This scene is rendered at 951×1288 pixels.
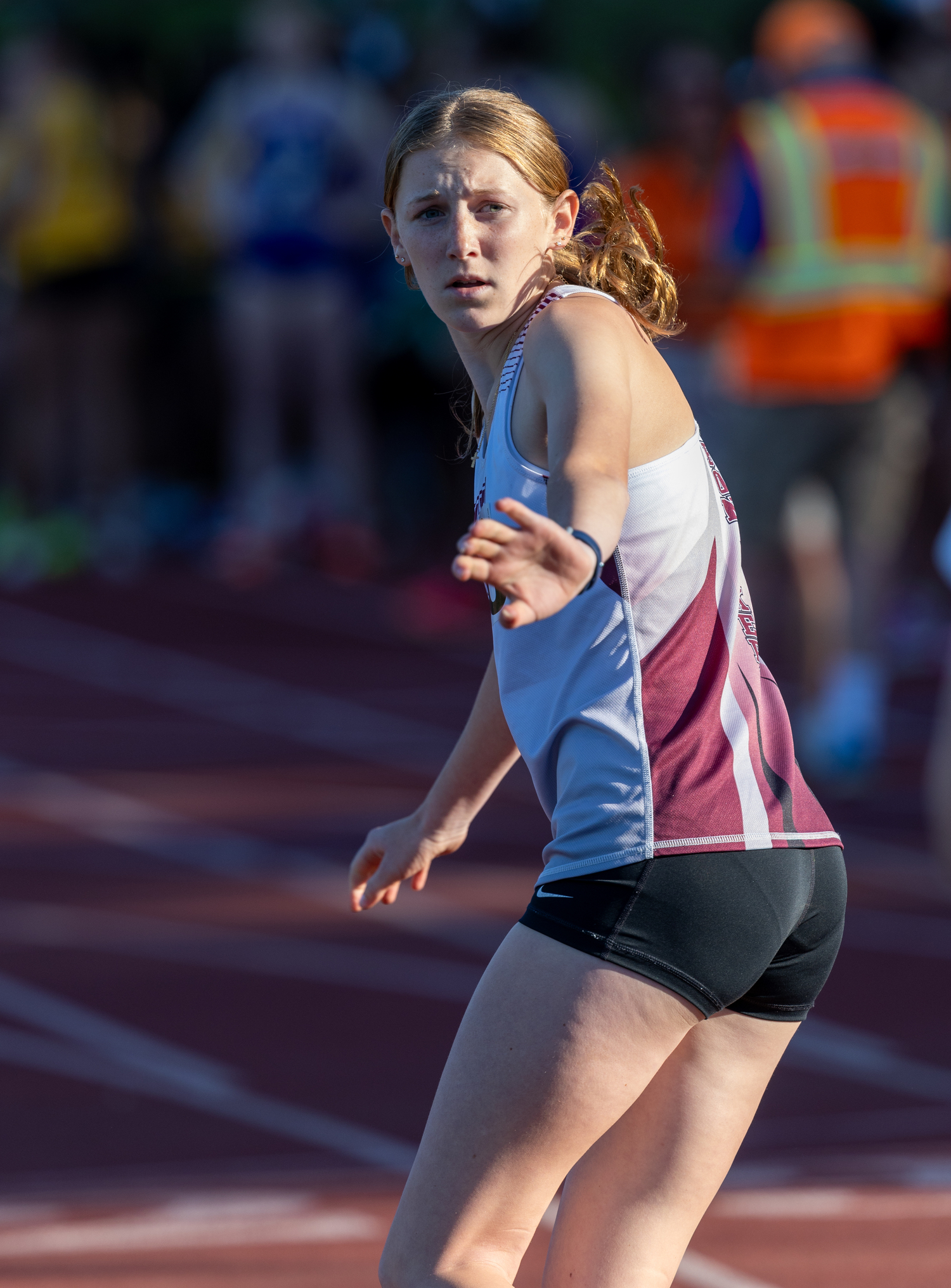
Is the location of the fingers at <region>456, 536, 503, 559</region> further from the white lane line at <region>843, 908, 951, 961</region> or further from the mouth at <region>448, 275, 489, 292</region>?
the white lane line at <region>843, 908, 951, 961</region>

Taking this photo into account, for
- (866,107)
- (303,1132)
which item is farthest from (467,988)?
(866,107)

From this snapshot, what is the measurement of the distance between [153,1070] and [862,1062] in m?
1.50

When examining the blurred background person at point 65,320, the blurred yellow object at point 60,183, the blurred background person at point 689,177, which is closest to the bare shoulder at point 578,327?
the blurred background person at point 689,177

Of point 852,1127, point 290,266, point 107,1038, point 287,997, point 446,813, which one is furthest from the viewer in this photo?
point 290,266

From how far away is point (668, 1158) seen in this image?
7.16 feet

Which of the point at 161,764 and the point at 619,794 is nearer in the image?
the point at 619,794

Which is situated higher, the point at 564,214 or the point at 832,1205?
the point at 564,214

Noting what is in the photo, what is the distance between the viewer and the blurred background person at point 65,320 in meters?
10.3

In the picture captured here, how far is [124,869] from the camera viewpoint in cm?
591

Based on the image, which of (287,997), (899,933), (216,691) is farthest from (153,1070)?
(216,691)

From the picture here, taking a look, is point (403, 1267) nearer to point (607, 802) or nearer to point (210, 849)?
point (607, 802)

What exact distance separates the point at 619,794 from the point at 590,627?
0.17m

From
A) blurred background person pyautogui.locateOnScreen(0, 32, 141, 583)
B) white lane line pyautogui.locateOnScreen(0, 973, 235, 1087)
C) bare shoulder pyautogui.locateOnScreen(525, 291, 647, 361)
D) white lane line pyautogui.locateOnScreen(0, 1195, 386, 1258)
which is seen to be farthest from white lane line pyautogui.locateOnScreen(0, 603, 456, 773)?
bare shoulder pyautogui.locateOnScreen(525, 291, 647, 361)

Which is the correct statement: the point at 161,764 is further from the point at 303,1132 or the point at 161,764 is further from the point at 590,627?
the point at 590,627
